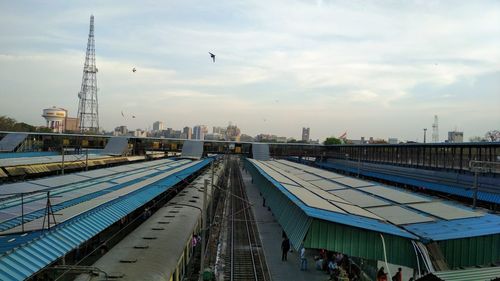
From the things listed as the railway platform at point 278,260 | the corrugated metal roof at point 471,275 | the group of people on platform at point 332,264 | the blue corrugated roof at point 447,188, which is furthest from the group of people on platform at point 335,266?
the blue corrugated roof at point 447,188

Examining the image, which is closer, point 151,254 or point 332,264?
point 151,254

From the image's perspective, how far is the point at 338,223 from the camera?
15.3 meters

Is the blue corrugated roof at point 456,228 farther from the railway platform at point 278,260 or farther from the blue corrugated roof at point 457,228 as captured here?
the railway platform at point 278,260

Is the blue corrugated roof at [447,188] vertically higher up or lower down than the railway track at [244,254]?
higher up

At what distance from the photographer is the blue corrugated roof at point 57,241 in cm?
1002

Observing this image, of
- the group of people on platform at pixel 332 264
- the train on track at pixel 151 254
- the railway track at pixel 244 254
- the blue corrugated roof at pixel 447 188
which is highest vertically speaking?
the blue corrugated roof at pixel 447 188

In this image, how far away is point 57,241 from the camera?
507 inches

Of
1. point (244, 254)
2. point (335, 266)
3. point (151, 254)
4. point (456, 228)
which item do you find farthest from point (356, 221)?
point (244, 254)

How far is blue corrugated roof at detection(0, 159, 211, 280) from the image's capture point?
10.0m

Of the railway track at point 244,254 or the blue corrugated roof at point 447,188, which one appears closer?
the railway track at point 244,254

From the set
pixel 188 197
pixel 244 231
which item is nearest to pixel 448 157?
pixel 244 231

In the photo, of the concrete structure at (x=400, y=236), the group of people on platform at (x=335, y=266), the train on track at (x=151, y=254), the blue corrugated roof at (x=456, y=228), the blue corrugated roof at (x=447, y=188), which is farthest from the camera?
the blue corrugated roof at (x=447, y=188)

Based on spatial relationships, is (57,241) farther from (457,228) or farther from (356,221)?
(457,228)

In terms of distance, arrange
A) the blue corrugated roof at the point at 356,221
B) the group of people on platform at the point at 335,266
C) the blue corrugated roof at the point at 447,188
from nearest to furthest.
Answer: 1. the blue corrugated roof at the point at 356,221
2. the group of people on platform at the point at 335,266
3. the blue corrugated roof at the point at 447,188
